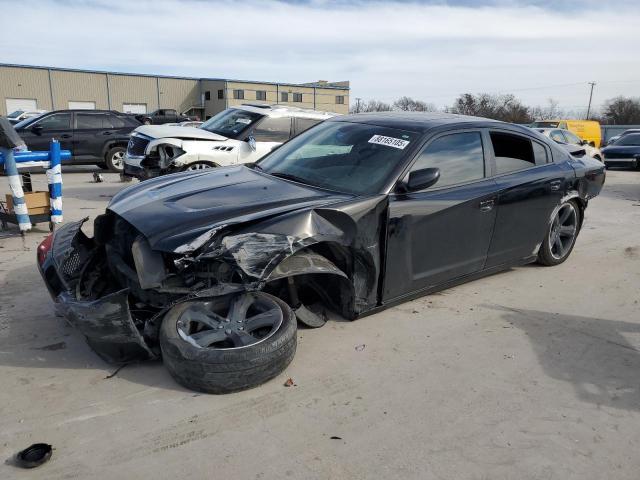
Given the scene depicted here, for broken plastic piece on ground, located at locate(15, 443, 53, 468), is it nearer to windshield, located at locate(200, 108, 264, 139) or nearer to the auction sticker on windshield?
the auction sticker on windshield

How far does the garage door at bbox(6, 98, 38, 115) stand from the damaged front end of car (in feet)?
173

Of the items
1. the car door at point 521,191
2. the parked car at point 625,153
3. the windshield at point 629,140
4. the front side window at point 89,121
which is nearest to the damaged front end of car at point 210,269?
the car door at point 521,191

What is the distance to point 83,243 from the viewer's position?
391 centimetres

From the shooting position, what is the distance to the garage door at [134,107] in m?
53.1

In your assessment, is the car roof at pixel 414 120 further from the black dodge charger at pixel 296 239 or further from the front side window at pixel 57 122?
the front side window at pixel 57 122

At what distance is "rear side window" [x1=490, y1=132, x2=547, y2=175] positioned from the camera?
4527 mm

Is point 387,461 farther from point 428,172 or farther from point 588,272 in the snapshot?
point 588,272

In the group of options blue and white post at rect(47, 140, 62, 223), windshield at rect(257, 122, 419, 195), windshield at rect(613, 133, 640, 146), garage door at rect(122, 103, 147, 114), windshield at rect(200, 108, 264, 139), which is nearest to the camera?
windshield at rect(257, 122, 419, 195)

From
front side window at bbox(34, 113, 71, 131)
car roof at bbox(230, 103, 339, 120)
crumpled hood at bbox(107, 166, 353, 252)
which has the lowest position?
crumpled hood at bbox(107, 166, 353, 252)

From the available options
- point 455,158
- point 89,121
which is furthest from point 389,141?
point 89,121

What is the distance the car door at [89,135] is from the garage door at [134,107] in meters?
42.4

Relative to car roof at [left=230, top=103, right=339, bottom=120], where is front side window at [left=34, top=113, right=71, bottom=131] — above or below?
below

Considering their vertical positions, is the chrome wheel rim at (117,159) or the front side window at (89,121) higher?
the front side window at (89,121)

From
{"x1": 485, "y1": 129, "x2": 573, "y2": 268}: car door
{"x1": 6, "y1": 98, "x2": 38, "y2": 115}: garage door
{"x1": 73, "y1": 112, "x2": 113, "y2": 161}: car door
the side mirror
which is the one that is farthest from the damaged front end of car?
{"x1": 6, "y1": 98, "x2": 38, "y2": 115}: garage door
